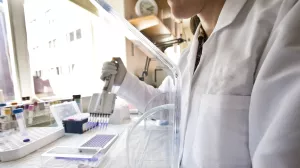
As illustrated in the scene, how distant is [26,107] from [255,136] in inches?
40.9

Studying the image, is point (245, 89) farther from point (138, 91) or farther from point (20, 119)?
point (20, 119)

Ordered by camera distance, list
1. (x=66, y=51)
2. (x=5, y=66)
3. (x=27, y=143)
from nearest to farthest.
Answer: (x=27, y=143) < (x=5, y=66) < (x=66, y=51)

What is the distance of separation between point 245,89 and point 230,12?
0.86ft

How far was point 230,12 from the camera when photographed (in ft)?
1.73

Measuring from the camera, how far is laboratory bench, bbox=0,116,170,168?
1.96 feet

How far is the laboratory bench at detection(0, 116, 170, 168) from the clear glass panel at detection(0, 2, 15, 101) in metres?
0.56

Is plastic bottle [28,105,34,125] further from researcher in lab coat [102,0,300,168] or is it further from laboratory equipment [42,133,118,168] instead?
researcher in lab coat [102,0,300,168]

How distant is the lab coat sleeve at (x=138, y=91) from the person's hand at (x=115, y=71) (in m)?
0.03

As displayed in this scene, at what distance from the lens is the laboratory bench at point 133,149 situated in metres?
0.60

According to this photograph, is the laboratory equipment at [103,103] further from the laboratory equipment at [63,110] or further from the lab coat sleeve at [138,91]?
the laboratory equipment at [63,110]

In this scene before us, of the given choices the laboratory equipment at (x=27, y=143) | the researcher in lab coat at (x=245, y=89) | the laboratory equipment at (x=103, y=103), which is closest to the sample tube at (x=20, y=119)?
the laboratory equipment at (x=27, y=143)

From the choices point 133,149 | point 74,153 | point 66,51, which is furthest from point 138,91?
point 66,51

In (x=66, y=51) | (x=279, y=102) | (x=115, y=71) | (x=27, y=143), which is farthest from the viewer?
(x=66, y=51)

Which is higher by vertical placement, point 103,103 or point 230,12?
point 230,12
